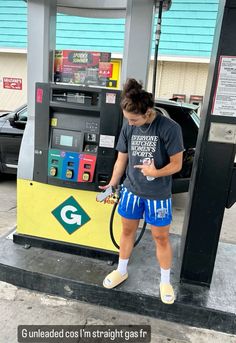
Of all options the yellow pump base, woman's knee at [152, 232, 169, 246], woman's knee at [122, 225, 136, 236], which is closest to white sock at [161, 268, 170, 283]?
woman's knee at [152, 232, 169, 246]

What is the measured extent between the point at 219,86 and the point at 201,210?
89 centimetres

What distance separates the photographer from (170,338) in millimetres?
2182

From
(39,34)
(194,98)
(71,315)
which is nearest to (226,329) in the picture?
(71,315)

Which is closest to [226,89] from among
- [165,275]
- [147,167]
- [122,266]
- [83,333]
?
[147,167]

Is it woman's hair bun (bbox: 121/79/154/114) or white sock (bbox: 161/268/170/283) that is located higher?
woman's hair bun (bbox: 121/79/154/114)

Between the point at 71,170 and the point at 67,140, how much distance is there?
245 mm

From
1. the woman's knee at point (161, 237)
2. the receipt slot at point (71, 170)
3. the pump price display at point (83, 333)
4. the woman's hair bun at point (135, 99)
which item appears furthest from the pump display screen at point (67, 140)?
the pump price display at point (83, 333)

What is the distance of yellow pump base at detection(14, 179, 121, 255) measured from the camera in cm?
268

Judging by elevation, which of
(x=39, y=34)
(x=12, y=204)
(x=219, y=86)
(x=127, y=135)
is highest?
(x=39, y=34)

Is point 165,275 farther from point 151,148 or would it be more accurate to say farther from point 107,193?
point 151,148

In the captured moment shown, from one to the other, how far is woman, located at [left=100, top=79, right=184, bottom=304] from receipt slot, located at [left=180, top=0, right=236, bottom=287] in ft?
0.90

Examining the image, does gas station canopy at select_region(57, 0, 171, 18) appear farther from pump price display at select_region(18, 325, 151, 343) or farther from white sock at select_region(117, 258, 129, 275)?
pump price display at select_region(18, 325, 151, 343)

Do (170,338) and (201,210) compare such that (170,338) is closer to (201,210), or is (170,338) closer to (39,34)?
(201,210)

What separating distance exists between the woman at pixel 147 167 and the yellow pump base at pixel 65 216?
0.34 m
